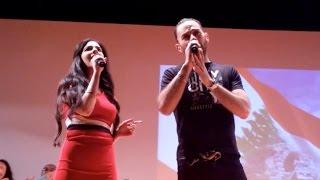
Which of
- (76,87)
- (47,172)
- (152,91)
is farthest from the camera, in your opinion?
(152,91)

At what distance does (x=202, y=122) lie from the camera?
170cm

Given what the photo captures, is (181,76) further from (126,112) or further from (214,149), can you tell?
(126,112)

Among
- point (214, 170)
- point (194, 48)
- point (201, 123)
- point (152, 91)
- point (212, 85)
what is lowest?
point (214, 170)

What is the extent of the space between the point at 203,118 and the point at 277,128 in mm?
2714

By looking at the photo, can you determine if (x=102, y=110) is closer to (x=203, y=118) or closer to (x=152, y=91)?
(x=203, y=118)

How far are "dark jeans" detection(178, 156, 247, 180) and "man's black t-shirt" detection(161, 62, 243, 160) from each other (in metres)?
0.05

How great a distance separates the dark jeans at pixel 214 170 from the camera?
1.64 metres

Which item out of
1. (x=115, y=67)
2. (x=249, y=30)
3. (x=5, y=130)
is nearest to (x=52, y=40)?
(x=115, y=67)

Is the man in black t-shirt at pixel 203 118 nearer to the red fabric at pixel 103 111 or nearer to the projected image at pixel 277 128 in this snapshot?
the red fabric at pixel 103 111

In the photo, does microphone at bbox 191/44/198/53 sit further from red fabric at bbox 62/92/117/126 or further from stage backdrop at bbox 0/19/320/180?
stage backdrop at bbox 0/19/320/180

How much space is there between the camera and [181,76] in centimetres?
170

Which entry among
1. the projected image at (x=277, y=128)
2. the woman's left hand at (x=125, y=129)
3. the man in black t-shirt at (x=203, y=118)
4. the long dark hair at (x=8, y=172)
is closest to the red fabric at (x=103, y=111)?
the woman's left hand at (x=125, y=129)

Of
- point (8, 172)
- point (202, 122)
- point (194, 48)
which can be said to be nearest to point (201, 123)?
point (202, 122)

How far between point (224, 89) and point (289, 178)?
2701 millimetres
